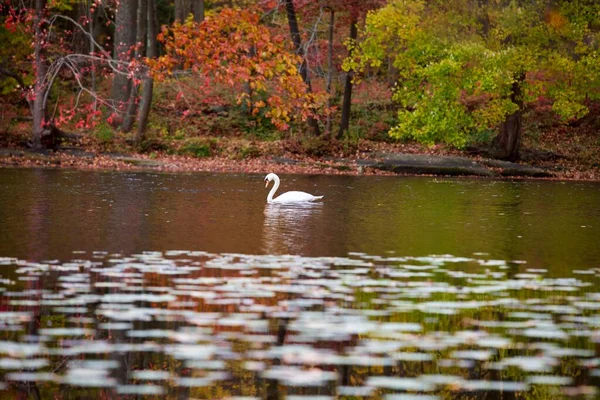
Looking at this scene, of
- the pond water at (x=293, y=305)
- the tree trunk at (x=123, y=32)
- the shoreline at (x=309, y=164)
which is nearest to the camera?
the pond water at (x=293, y=305)

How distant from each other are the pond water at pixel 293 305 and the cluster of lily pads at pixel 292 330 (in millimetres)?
24

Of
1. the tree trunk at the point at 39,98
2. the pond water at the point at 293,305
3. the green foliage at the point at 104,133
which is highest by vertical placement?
the tree trunk at the point at 39,98

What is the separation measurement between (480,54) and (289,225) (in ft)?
67.4

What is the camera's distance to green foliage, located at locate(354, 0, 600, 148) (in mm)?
35938

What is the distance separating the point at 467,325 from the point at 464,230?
8.49 metres

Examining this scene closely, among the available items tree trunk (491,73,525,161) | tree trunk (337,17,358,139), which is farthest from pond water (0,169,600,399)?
tree trunk (337,17,358,139)

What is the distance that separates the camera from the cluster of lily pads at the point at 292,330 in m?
6.89

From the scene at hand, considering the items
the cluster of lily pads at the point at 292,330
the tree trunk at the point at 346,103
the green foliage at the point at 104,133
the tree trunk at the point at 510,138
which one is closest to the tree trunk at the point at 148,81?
the green foliage at the point at 104,133

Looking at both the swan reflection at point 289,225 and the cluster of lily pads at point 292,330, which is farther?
the swan reflection at point 289,225

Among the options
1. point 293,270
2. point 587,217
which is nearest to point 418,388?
point 293,270

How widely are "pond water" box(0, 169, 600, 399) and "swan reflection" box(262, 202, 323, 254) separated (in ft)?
0.20

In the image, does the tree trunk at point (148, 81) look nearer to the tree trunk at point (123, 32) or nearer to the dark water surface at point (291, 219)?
the tree trunk at point (123, 32)

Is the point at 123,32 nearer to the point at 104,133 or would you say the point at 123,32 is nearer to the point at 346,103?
the point at 104,133

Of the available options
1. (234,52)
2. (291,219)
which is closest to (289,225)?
(291,219)
